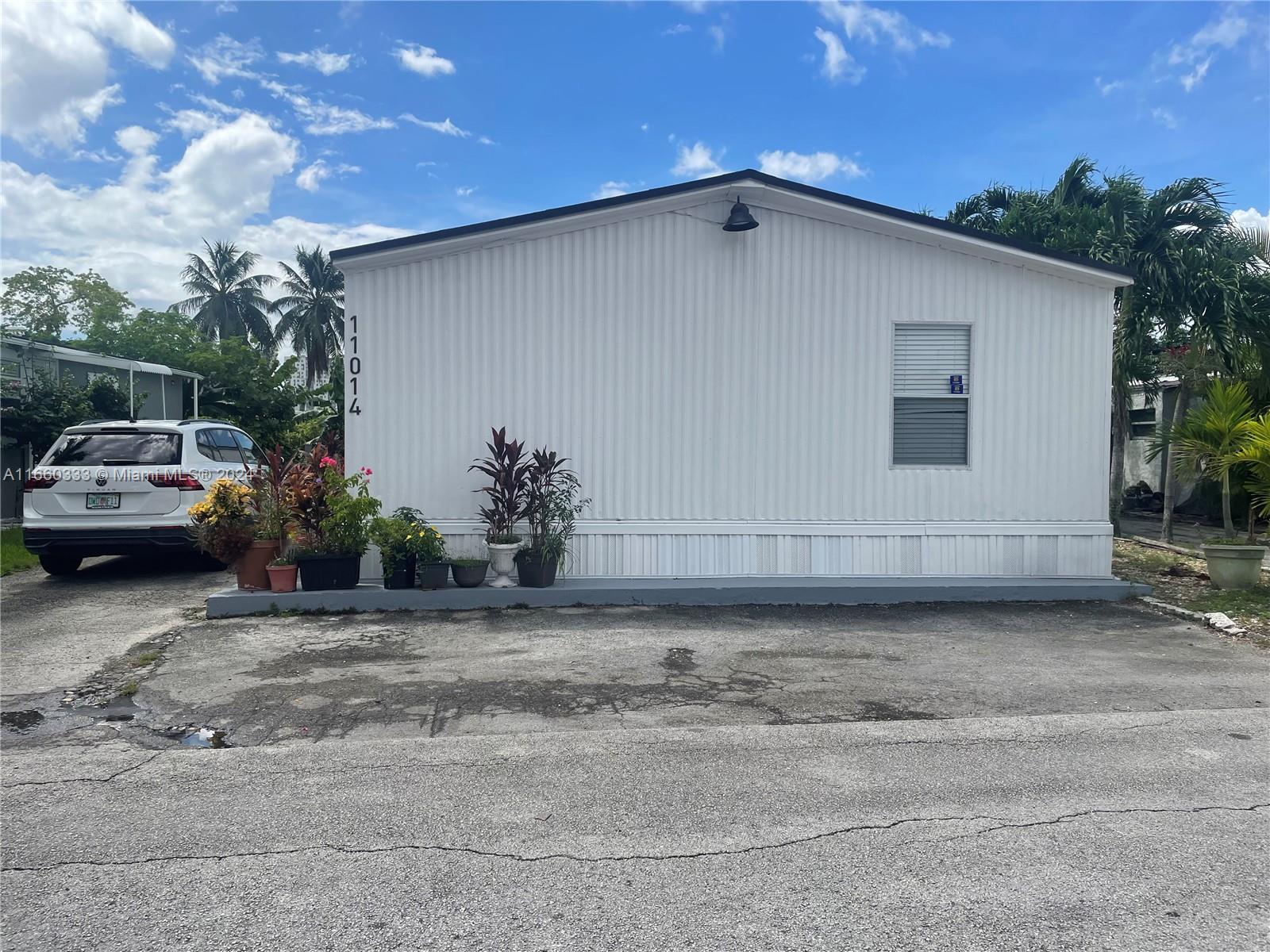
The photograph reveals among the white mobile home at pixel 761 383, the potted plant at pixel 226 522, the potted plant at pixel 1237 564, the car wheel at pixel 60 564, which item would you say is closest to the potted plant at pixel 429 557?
the white mobile home at pixel 761 383

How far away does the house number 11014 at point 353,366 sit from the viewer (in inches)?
359

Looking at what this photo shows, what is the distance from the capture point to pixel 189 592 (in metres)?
9.45

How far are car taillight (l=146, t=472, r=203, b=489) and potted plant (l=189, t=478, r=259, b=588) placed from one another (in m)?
1.25

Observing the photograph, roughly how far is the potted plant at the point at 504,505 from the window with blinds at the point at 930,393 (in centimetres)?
380

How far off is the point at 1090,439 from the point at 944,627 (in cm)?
310

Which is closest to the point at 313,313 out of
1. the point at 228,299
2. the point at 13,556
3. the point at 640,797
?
the point at 228,299

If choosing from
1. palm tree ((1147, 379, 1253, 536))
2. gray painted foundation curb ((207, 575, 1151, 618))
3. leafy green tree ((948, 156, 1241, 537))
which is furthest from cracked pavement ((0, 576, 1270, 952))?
leafy green tree ((948, 156, 1241, 537))

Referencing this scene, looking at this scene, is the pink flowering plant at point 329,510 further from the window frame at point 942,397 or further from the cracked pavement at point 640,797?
the window frame at point 942,397

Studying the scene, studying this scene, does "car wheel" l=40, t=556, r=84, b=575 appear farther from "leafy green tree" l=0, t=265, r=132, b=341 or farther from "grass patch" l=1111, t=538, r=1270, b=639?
"leafy green tree" l=0, t=265, r=132, b=341

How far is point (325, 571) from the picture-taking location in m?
8.51

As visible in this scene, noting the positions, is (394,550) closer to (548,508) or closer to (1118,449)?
(548,508)

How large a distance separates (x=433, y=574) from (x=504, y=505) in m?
0.92

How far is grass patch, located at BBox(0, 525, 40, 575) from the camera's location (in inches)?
422

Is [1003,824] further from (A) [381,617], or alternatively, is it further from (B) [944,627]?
(A) [381,617]
